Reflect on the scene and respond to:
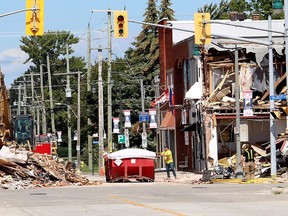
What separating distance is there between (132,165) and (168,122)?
924 inches

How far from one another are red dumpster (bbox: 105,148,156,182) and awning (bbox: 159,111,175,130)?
21672mm

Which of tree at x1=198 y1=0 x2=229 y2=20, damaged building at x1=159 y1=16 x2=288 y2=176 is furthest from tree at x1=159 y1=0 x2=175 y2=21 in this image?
damaged building at x1=159 y1=16 x2=288 y2=176

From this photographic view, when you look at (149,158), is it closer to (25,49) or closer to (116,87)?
(116,87)

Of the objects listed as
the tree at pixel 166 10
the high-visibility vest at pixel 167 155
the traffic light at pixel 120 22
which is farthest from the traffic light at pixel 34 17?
the tree at pixel 166 10

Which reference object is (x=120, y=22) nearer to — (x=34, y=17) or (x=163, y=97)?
(x=34, y=17)

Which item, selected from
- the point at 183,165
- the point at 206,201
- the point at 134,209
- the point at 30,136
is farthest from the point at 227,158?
the point at 134,209

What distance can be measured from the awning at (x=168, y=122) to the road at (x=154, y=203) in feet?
109

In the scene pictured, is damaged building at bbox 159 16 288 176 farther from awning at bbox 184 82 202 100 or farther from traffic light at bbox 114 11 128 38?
traffic light at bbox 114 11 128 38

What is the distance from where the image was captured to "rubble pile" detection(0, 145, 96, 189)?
39.8m

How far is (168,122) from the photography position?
224 feet

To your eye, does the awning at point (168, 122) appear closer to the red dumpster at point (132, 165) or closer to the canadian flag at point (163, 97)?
the canadian flag at point (163, 97)

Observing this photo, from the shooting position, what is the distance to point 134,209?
2352 cm

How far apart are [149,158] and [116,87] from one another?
4360 cm

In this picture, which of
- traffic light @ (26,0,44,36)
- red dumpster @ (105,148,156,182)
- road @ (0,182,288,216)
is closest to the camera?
road @ (0,182,288,216)
